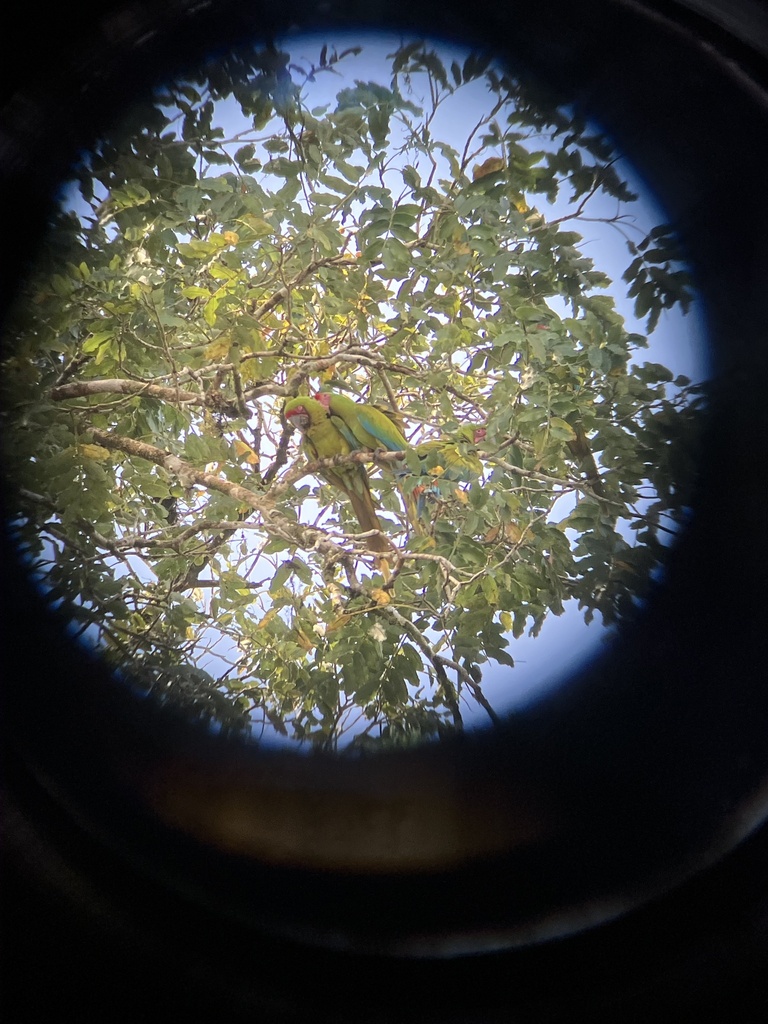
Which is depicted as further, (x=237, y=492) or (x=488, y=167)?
(x=237, y=492)

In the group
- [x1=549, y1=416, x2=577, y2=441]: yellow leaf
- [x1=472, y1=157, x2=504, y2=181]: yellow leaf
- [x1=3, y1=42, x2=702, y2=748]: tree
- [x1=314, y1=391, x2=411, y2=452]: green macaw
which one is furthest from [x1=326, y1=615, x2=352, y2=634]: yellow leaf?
[x1=472, y1=157, x2=504, y2=181]: yellow leaf

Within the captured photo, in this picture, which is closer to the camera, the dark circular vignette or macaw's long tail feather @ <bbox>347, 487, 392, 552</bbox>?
the dark circular vignette

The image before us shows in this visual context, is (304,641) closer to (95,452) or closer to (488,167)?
(95,452)

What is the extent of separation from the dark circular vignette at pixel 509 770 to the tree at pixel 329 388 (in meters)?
0.04

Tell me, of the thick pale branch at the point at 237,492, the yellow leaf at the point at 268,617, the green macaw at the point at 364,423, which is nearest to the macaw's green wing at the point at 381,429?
the green macaw at the point at 364,423

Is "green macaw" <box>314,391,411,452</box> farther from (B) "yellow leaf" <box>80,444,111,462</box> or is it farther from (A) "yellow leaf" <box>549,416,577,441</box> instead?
(B) "yellow leaf" <box>80,444,111,462</box>

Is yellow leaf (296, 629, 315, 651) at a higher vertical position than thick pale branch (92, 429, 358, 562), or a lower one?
lower

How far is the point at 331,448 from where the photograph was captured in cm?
80

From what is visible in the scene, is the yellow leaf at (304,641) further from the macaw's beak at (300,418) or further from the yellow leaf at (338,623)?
the macaw's beak at (300,418)

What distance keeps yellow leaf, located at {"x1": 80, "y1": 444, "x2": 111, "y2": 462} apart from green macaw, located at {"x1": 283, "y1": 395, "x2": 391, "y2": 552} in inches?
9.9

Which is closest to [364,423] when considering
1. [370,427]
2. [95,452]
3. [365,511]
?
[370,427]

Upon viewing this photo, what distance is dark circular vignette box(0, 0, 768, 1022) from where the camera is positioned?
2.03 feet

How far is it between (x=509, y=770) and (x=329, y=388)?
1.80ft

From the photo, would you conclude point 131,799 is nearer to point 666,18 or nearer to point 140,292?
point 140,292
